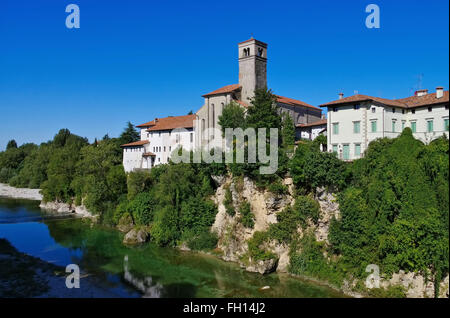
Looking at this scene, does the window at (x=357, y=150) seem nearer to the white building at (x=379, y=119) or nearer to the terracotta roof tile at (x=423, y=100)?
the white building at (x=379, y=119)

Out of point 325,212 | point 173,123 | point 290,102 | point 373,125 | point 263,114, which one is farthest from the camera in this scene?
point 173,123

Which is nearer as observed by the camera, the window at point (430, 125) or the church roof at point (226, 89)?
the window at point (430, 125)

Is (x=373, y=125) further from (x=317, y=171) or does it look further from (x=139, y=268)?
(x=139, y=268)

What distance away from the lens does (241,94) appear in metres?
42.3

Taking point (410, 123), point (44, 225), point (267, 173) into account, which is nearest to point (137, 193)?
point (44, 225)

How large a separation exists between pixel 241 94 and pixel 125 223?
2119cm

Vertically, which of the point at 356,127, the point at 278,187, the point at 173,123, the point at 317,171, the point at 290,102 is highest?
the point at 290,102

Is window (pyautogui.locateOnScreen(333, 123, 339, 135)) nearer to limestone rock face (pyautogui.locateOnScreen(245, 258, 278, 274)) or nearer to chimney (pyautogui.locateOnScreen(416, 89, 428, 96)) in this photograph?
chimney (pyautogui.locateOnScreen(416, 89, 428, 96))

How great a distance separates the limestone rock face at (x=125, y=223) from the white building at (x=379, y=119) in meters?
25.1

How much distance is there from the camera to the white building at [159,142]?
47500mm

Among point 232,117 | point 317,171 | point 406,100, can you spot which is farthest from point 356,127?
point 232,117

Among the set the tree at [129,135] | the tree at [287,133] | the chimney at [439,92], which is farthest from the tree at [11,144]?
the chimney at [439,92]

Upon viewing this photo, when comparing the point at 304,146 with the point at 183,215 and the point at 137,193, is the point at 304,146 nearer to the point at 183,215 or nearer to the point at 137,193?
the point at 183,215
